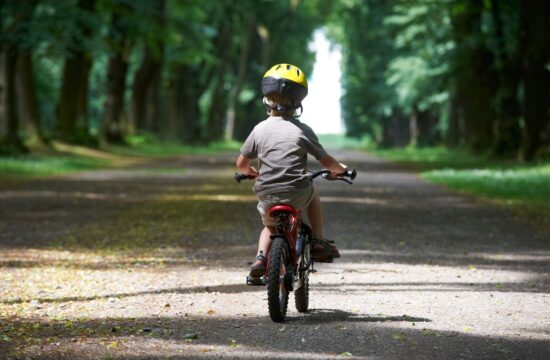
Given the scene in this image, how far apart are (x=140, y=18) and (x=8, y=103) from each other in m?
8.72

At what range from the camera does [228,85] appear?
221 ft

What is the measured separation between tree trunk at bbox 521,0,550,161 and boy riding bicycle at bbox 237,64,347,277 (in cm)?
2472

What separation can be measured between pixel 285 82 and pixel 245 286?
2.29 m

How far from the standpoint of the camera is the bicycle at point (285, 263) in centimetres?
655

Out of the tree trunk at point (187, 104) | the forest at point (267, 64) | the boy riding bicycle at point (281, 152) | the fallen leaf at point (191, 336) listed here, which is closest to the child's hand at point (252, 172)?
the boy riding bicycle at point (281, 152)

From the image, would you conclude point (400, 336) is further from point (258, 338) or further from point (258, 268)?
point (258, 268)

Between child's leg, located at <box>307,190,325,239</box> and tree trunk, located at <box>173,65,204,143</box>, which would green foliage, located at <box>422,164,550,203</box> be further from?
tree trunk, located at <box>173,65,204,143</box>

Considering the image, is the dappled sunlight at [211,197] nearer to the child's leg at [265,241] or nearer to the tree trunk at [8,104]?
the child's leg at [265,241]

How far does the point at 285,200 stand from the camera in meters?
6.82

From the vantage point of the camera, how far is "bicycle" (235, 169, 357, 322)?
655 centimetres

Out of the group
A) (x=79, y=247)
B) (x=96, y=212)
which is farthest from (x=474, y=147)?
(x=79, y=247)

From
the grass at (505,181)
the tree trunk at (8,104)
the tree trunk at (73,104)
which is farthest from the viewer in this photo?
the tree trunk at (73,104)

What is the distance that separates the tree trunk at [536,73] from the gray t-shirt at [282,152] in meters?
24.8

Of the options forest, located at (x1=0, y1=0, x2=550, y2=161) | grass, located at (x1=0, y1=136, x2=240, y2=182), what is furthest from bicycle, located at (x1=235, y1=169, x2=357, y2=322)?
forest, located at (x1=0, y1=0, x2=550, y2=161)
